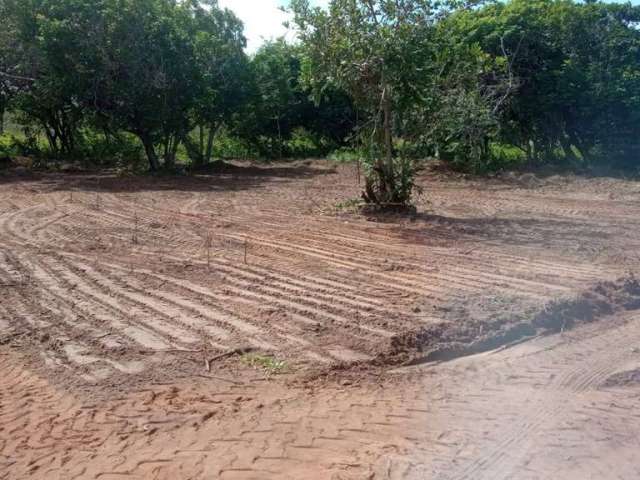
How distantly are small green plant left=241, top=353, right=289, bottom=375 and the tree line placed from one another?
7.27 metres

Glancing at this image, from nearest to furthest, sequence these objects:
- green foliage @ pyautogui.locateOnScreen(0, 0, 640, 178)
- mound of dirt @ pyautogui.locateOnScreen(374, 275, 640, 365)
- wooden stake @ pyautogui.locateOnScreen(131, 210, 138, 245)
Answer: mound of dirt @ pyautogui.locateOnScreen(374, 275, 640, 365) → wooden stake @ pyautogui.locateOnScreen(131, 210, 138, 245) → green foliage @ pyautogui.locateOnScreen(0, 0, 640, 178)

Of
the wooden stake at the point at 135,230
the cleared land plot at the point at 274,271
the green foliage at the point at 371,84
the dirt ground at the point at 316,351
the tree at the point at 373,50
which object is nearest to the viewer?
the dirt ground at the point at 316,351

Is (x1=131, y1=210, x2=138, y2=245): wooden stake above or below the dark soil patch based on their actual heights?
above

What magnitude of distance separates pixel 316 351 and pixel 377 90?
284 inches

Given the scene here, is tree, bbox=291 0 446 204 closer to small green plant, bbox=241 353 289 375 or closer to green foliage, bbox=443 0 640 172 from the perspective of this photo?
small green plant, bbox=241 353 289 375

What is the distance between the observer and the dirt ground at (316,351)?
3.92 m

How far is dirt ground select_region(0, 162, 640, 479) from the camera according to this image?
392 cm

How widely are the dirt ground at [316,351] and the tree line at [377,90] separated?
251cm

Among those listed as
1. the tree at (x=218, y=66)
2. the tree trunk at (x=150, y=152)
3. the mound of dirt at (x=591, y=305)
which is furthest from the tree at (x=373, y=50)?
the tree trunk at (x=150, y=152)

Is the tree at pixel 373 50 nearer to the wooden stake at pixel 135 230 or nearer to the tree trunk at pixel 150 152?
the wooden stake at pixel 135 230

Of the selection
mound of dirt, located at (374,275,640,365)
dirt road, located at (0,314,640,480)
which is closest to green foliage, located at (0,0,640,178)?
mound of dirt, located at (374,275,640,365)

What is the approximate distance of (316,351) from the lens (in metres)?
5.51

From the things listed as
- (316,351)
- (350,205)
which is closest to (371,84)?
(350,205)

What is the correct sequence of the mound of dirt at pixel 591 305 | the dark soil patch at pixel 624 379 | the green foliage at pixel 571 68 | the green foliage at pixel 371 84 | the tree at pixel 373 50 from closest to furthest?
the dark soil patch at pixel 624 379
the mound of dirt at pixel 591 305
the tree at pixel 373 50
the green foliage at pixel 371 84
the green foliage at pixel 571 68
